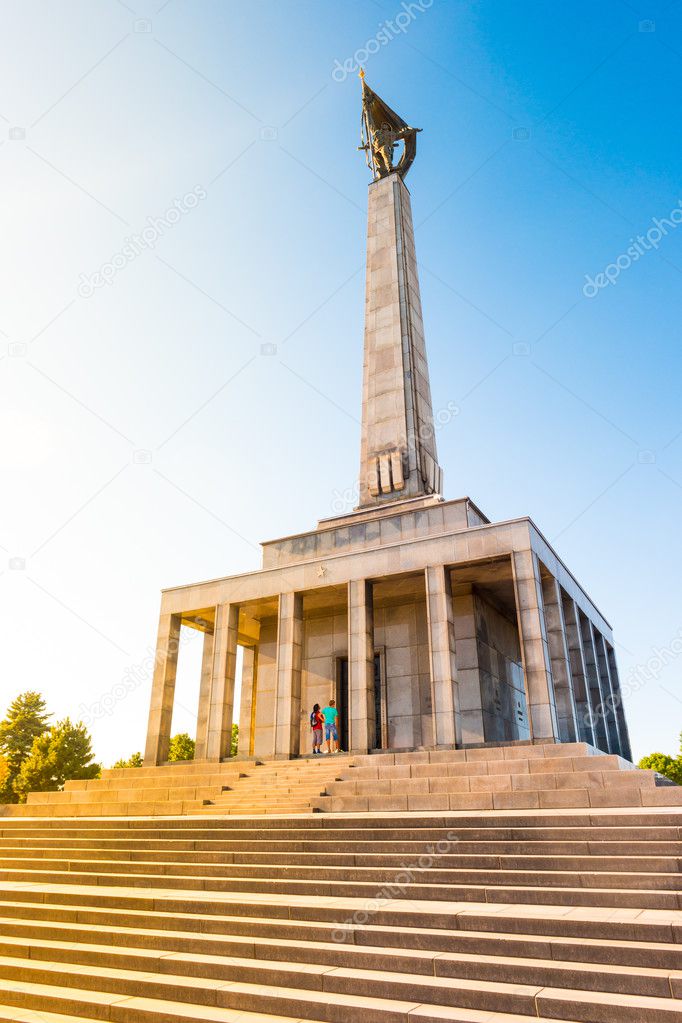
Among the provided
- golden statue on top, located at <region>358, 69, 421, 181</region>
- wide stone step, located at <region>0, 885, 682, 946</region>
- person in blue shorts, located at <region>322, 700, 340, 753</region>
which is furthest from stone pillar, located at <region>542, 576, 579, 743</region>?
golden statue on top, located at <region>358, 69, 421, 181</region>

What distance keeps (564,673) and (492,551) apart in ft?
13.4

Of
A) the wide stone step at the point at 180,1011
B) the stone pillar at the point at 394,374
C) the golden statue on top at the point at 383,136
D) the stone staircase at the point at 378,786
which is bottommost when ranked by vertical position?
the wide stone step at the point at 180,1011

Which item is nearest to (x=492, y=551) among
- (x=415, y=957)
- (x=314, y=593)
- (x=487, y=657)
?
(x=487, y=657)

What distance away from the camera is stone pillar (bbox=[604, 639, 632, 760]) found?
89.5 feet

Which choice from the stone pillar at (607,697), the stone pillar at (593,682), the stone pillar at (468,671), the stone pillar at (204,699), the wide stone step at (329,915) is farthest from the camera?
the stone pillar at (607,697)

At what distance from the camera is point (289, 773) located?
16.3m

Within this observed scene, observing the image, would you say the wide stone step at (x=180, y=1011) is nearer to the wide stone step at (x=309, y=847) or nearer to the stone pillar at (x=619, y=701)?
the wide stone step at (x=309, y=847)

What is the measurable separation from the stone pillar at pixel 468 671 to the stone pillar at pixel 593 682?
5.06 metres

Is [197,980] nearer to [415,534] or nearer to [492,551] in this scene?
[492,551]

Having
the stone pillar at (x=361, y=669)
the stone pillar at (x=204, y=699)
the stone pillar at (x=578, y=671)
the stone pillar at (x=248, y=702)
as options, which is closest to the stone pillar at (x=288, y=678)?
→ the stone pillar at (x=361, y=669)

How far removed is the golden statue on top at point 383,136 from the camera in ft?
103

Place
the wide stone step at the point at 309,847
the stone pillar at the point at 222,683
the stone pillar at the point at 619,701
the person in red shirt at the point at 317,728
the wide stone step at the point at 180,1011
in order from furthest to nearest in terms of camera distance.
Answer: the stone pillar at the point at 619,701 < the stone pillar at the point at 222,683 < the person in red shirt at the point at 317,728 < the wide stone step at the point at 309,847 < the wide stone step at the point at 180,1011

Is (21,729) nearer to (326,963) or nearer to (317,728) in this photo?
(317,728)

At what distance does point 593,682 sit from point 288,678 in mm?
11879
